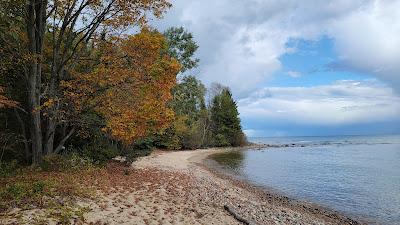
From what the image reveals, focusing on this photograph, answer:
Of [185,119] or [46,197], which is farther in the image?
[185,119]

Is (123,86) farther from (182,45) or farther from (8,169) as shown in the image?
(182,45)

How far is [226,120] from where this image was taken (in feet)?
270

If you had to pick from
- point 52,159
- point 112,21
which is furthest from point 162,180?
point 112,21

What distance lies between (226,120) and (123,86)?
66491 mm

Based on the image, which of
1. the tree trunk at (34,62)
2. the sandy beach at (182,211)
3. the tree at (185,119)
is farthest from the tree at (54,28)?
the tree at (185,119)

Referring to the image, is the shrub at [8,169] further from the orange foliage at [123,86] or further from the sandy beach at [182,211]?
the sandy beach at [182,211]

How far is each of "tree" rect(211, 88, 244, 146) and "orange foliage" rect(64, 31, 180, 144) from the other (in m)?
62.3

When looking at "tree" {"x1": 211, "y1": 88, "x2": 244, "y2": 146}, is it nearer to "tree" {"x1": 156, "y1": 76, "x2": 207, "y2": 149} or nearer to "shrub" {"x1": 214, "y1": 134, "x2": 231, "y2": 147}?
"shrub" {"x1": 214, "y1": 134, "x2": 231, "y2": 147}

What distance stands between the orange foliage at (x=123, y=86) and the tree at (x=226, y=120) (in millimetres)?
62281

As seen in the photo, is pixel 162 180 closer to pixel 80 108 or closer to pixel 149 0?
pixel 80 108

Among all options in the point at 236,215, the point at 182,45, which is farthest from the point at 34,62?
the point at 182,45

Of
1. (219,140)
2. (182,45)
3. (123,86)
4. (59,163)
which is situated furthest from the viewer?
(219,140)

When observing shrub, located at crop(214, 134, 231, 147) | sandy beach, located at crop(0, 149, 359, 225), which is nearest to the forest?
sandy beach, located at crop(0, 149, 359, 225)

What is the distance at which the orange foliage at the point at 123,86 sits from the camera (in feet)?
53.2
